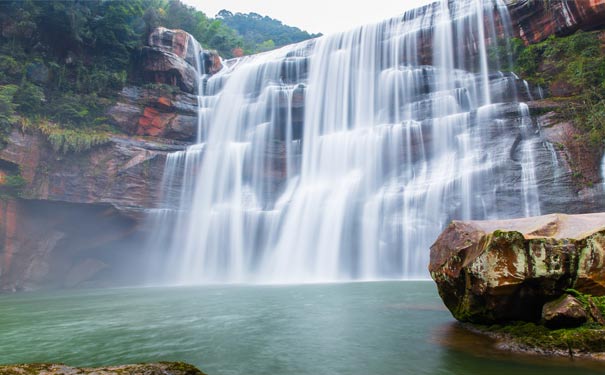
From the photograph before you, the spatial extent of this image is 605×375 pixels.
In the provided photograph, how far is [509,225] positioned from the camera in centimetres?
567

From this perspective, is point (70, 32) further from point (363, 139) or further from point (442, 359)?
point (442, 359)

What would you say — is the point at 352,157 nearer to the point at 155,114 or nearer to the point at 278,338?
the point at 155,114

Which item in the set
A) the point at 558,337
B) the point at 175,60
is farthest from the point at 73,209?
the point at 558,337

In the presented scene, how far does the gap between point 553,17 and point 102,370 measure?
25.4m

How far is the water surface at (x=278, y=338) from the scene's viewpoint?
4574mm

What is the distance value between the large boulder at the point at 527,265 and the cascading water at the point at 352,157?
10311 mm

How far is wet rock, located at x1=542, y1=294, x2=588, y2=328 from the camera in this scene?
440 cm

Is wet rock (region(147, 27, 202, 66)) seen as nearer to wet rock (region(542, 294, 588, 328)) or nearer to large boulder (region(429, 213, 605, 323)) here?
large boulder (region(429, 213, 605, 323))

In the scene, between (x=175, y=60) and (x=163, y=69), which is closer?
(x=163, y=69)

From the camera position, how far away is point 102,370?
10.3ft

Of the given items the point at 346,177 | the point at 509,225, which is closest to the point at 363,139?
the point at 346,177

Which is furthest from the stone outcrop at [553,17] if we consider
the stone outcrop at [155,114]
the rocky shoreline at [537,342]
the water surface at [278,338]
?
the stone outcrop at [155,114]

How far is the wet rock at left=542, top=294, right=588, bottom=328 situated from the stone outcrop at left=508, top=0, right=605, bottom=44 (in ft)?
67.0

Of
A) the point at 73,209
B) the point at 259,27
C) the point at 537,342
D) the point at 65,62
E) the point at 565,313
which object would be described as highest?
the point at 259,27
